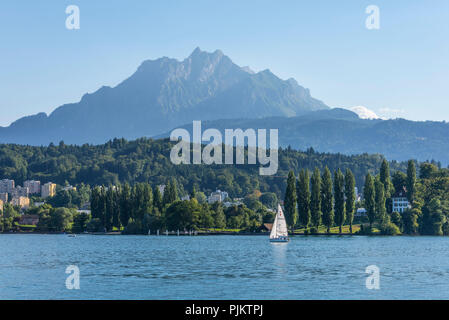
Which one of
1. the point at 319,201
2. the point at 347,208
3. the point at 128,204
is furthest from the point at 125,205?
the point at 347,208

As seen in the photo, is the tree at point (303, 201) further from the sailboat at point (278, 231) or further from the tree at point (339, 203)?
the sailboat at point (278, 231)

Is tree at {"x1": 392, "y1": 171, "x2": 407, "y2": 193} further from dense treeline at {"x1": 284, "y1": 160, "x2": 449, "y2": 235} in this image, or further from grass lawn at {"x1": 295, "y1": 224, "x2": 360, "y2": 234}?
grass lawn at {"x1": 295, "y1": 224, "x2": 360, "y2": 234}

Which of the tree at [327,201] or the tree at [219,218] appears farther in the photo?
the tree at [219,218]

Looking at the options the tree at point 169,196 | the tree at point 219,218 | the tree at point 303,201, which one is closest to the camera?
the tree at point 303,201

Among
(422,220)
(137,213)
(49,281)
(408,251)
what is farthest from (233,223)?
(49,281)

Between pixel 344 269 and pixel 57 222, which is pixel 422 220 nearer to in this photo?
pixel 344 269

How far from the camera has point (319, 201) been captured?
464 feet

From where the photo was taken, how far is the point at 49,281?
5725cm

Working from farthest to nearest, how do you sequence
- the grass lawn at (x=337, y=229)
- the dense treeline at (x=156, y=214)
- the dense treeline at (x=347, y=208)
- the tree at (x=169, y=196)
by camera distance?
1. the tree at (x=169, y=196)
2. the dense treeline at (x=156, y=214)
3. the grass lawn at (x=337, y=229)
4. the dense treeline at (x=347, y=208)

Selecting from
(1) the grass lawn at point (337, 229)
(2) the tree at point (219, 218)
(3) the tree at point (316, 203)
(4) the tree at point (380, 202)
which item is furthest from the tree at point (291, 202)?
(2) the tree at point (219, 218)

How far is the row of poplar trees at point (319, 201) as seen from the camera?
14162 cm
